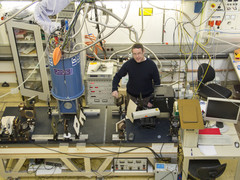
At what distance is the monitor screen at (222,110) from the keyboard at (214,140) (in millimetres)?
224

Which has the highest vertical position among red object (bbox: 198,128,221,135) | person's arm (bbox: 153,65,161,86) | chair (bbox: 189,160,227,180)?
person's arm (bbox: 153,65,161,86)

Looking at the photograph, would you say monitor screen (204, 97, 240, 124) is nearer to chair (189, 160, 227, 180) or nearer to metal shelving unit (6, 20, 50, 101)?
chair (189, 160, 227, 180)

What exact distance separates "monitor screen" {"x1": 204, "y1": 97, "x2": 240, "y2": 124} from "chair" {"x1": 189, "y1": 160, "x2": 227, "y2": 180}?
0.48m

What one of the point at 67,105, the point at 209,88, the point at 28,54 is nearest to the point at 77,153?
the point at 67,105

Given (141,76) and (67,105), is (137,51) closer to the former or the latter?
(141,76)

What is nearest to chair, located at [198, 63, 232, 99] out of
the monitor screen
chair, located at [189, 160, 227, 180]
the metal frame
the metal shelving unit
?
the monitor screen

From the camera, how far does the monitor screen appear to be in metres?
3.19

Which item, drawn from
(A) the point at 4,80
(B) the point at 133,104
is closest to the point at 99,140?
(B) the point at 133,104

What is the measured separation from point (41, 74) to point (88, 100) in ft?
2.82

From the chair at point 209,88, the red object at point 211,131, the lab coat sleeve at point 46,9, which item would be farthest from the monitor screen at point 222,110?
the lab coat sleeve at point 46,9

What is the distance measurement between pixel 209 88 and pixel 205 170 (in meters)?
1.95

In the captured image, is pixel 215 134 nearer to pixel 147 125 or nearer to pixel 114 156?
pixel 147 125

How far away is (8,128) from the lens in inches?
126

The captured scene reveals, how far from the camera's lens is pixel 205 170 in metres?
2.86
